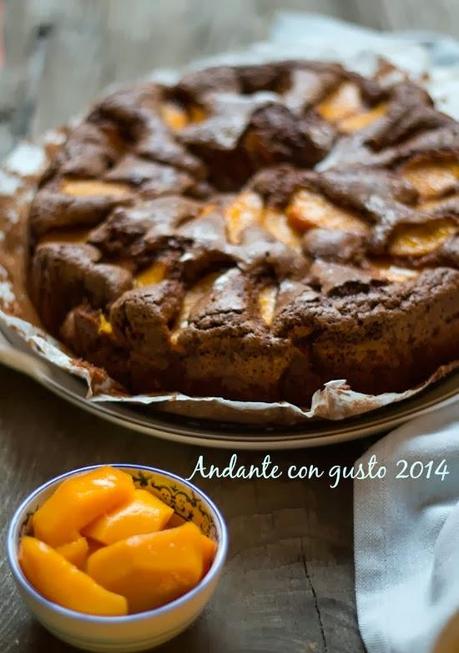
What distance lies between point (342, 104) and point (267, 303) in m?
0.80

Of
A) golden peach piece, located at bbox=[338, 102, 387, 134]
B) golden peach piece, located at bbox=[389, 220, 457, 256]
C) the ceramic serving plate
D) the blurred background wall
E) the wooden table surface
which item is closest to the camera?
the wooden table surface

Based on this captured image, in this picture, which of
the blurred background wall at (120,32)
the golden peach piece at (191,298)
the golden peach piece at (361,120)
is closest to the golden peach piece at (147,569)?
the golden peach piece at (191,298)

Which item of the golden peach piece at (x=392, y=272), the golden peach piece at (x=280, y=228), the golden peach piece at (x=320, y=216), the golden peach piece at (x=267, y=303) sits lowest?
the golden peach piece at (x=267, y=303)

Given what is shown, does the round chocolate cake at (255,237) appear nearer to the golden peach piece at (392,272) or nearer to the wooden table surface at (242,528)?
the golden peach piece at (392,272)

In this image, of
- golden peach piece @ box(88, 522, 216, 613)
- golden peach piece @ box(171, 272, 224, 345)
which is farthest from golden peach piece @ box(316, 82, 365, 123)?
golden peach piece @ box(88, 522, 216, 613)

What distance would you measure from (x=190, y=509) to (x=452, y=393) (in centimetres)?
57

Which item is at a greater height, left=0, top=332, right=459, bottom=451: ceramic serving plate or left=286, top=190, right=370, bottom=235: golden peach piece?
left=286, top=190, right=370, bottom=235: golden peach piece

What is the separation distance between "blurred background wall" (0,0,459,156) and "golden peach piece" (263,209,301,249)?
113cm

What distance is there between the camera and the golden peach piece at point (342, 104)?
2.33 m

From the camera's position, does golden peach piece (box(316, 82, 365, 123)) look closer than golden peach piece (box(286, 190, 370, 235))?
No

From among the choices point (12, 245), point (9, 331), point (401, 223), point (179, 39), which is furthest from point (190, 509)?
point (179, 39)

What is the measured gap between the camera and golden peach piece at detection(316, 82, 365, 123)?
7.64 ft

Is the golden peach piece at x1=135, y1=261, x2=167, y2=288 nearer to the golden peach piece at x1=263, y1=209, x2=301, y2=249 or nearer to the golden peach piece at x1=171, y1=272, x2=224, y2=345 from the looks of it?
the golden peach piece at x1=171, y1=272, x2=224, y2=345

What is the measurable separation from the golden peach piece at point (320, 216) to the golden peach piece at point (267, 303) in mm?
199
